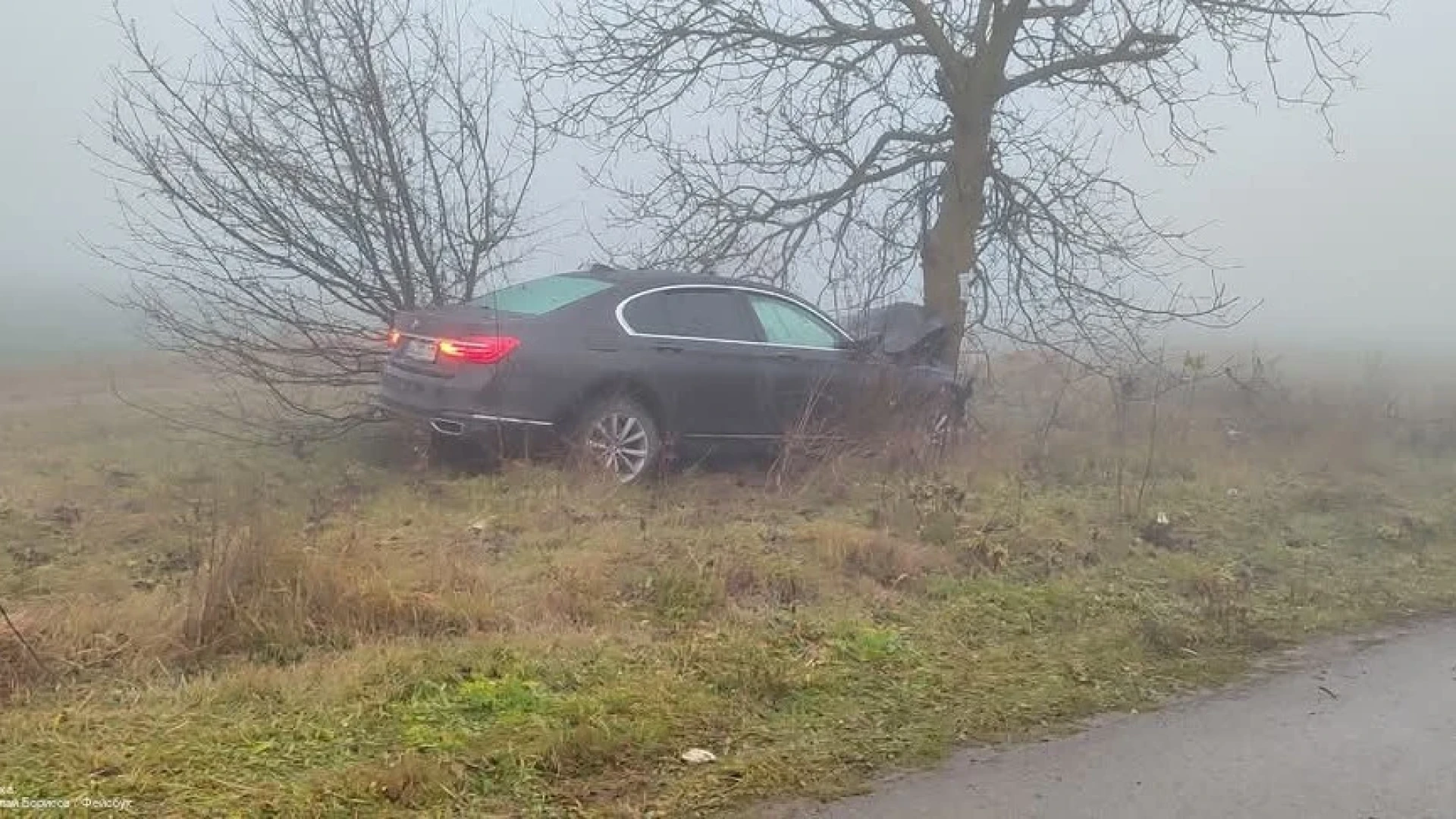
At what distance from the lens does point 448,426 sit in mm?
8562

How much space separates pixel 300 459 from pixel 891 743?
715 centimetres

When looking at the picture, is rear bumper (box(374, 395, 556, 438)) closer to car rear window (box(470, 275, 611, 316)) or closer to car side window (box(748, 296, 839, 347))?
car rear window (box(470, 275, 611, 316))

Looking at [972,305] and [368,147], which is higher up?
[368,147]

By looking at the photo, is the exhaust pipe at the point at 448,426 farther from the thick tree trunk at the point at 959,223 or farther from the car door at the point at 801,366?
the thick tree trunk at the point at 959,223

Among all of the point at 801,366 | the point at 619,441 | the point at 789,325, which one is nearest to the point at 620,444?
the point at 619,441

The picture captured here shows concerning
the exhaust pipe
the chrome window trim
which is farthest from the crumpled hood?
Result: the exhaust pipe

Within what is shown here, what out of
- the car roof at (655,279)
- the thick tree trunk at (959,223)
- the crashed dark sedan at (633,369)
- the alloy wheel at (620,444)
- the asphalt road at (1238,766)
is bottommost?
the asphalt road at (1238,766)

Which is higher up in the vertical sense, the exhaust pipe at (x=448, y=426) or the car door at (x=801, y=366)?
the car door at (x=801, y=366)

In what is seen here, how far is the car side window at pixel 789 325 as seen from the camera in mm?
9875

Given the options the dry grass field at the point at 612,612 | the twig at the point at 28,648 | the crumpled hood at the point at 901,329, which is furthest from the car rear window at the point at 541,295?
the twig at the point at 28,648

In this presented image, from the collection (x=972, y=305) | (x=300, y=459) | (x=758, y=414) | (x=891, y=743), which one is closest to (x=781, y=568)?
(x=891, y=743)

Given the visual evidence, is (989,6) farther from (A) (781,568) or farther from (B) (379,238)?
(A) (781,568)

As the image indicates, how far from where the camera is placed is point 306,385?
35.1ft

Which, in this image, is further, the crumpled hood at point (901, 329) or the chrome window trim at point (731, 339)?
the crumpled hood at point (901, 329)
